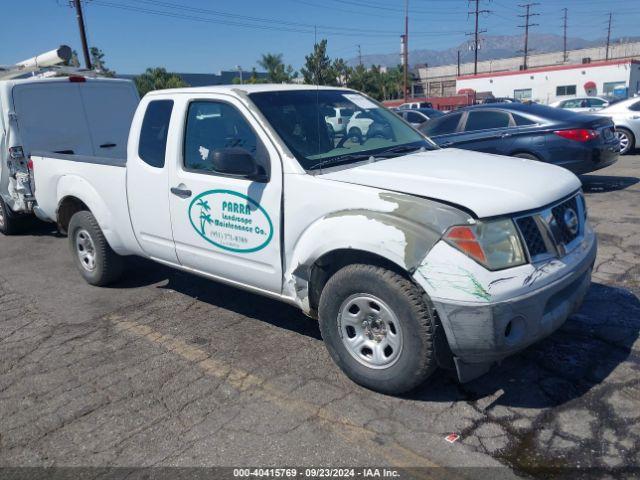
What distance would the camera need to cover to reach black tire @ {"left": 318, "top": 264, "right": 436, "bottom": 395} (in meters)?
3.09

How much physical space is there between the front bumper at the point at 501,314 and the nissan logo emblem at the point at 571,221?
1.00ft

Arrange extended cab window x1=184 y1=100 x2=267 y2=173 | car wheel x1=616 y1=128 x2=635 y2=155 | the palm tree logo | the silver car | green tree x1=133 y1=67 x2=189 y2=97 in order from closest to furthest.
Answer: extended cab window x1=184 y1=100 x2=267 y2=173 → the palm tree logo → the silver car → car wheel x1=616 y1=128 x2=635 y2=155 → green tree x1=133 y1=67 x2=189 y2=97

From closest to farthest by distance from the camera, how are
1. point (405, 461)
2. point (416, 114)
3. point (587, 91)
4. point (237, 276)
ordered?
point (405, 461)
point (237, 276)
point (416, 114)
point (587, 91)

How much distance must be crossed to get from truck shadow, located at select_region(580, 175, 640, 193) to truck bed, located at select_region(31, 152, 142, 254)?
24.6 ft

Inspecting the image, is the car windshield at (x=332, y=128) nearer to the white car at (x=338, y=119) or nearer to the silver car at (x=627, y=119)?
the white car at (x=338, y=119)

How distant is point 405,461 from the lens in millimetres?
2852

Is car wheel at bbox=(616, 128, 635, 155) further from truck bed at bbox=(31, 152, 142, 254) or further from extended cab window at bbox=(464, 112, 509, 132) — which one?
truck bed at bbox=(31, 152, 142, 254)

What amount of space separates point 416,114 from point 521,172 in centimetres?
1949

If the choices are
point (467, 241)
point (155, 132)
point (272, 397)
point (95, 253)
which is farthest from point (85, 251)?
point (467, 241)

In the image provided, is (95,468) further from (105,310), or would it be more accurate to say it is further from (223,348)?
(105,310)

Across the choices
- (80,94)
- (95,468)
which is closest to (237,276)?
(95,468)

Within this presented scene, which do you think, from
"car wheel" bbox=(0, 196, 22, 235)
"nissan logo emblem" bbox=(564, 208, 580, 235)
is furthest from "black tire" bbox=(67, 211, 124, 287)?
"nissan logo emblem" bbox=(564, 208, 580, 235)

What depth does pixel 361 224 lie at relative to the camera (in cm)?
324

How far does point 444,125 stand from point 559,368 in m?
6.86
